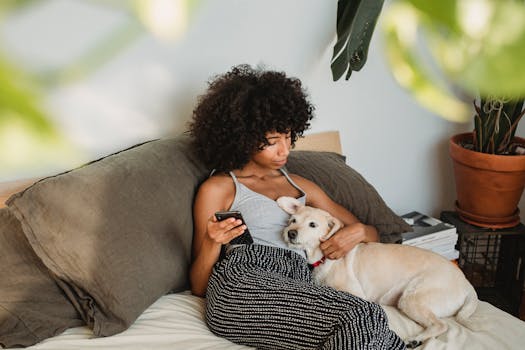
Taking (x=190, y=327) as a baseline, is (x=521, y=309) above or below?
below

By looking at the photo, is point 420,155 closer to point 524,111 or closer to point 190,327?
point 524,111

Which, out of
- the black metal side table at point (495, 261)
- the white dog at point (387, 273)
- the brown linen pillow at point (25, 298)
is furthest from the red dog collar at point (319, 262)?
the black metal side table at point (495, 261)

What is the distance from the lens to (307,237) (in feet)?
5.68

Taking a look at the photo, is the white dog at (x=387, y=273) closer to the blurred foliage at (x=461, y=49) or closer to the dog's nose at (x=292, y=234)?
the dog's nose at (x=292, y=234)

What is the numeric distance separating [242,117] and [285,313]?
1.96ft

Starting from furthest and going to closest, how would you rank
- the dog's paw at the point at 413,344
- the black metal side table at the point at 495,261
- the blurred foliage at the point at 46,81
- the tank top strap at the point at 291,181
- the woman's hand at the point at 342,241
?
the black metal side table at the point at 495,261, the tank top strap at the point at 291,181, the woman's hand at the point at 342,241, the dog's paw at the point at 413,344, the blurred foliage at the point at 46,81

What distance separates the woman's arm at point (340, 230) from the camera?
1.76m

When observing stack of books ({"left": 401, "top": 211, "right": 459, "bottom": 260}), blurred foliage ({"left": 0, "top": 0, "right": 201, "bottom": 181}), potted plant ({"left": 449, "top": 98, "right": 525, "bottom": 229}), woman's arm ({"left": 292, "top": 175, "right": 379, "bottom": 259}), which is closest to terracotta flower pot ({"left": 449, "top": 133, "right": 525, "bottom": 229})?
potted plant ({"left": 449, "top": 98, "right": 525, "bottom": 229})

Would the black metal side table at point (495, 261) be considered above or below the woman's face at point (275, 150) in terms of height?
below

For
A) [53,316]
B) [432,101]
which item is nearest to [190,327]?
[53,316]

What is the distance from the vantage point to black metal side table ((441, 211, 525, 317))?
2.36 metres

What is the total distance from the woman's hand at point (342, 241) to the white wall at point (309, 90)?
0.49 metres

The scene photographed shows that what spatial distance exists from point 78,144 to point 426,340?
4.94 ft

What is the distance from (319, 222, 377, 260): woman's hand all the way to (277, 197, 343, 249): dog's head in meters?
0.02
